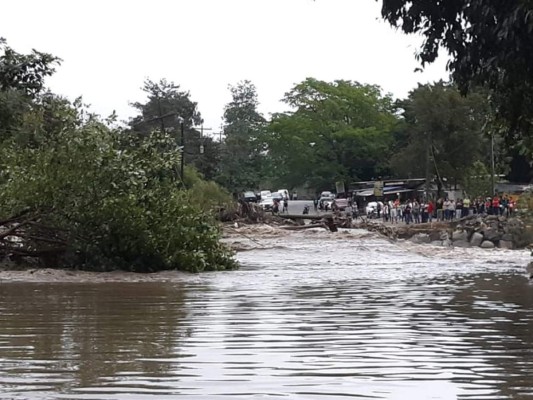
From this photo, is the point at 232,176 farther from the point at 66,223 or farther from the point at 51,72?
the point at 66,223

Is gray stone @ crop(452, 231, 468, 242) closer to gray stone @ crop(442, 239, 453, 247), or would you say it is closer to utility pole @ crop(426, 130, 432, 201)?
gray stone @ crop(442, 239, 453, 247)

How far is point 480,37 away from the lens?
10062 mm

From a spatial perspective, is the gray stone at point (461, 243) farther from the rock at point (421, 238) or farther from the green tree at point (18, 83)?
the green tree at point (18, 83)

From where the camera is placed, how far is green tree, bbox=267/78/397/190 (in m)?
92.4

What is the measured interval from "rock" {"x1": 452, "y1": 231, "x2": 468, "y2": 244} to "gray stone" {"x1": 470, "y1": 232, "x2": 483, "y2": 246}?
44 cm

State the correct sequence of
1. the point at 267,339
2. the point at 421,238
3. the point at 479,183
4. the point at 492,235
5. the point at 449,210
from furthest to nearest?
1. the point at 479,183
2. the point at 449,210
3. the point at 421,238
4. the point at 492,235
5. the point at 267,339

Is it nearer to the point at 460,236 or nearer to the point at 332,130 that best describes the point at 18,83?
the point at 460,236

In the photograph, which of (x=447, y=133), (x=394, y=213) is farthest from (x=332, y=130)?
(x=394, y=213)

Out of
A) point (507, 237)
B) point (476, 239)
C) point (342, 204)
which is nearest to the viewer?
point (507, 237)

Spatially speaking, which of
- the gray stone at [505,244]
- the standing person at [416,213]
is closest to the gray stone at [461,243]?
the gray stone at [505,244]

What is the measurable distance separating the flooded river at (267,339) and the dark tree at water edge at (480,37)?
2.77m

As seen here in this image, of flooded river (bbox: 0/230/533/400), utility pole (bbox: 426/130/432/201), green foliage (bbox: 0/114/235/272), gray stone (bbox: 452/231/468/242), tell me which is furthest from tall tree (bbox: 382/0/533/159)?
utility pole (bbox: 426/130/432/201)

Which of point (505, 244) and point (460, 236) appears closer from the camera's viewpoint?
point (505, 244)

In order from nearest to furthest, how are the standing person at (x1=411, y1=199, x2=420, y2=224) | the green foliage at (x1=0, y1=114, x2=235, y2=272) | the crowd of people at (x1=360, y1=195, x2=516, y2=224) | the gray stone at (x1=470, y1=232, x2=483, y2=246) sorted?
the green foliage at (x1=0, y1=114, x2=235, y2=272)
the gray stone at (x1=470, y1=232, x2=483, y2=246)
the crowd of people at (x1=360, y1=195, x2=516, y2=224)
the standing person at (x1=411, y1=199, x2=420, y2=224)
